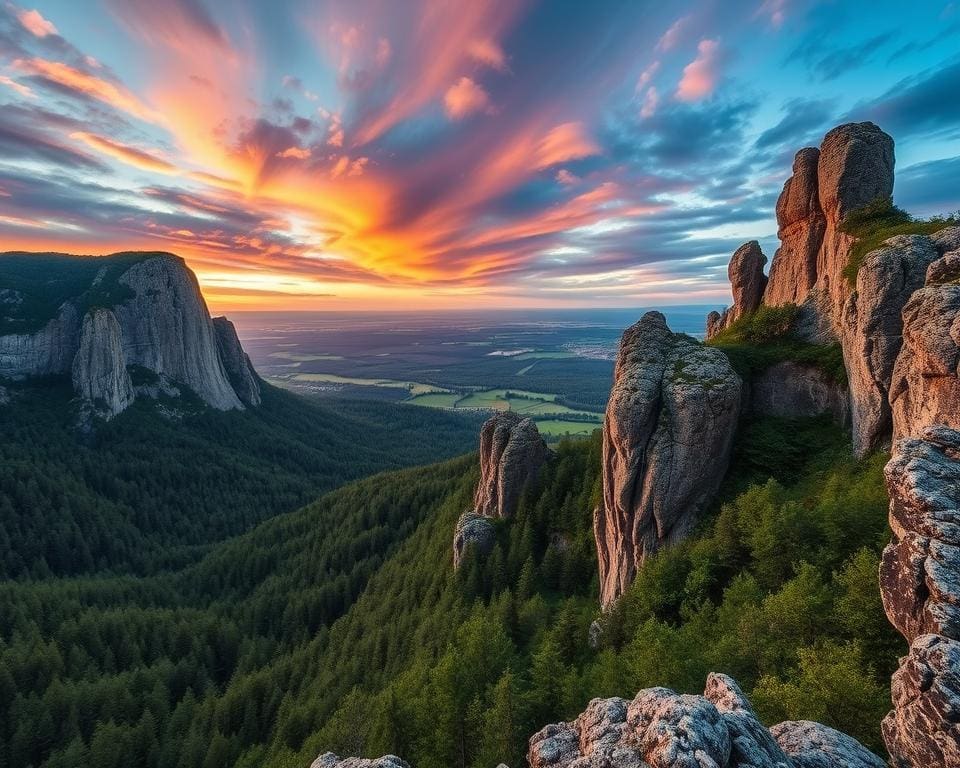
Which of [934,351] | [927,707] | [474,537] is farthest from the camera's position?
[474,537]

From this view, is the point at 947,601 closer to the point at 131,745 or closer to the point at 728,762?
the point at 728,762

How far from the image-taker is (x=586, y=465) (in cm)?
5625

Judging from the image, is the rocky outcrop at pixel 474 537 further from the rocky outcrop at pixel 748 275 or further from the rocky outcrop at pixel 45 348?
the rocky outcrop at pixel 45 348

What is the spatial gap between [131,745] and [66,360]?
191m

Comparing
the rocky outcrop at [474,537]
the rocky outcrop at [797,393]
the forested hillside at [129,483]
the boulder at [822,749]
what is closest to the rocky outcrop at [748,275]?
the rocky outcrop at [797,393]

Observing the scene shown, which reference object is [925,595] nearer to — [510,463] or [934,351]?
[934,351]


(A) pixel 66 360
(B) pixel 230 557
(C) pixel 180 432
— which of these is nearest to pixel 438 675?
(B) pixel 230 557

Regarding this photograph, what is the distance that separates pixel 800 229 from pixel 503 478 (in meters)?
41.2

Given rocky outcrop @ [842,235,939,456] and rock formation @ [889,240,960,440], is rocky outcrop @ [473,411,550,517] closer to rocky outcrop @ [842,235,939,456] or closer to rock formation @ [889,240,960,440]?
rocky outcrop @ [842,235,939,456]

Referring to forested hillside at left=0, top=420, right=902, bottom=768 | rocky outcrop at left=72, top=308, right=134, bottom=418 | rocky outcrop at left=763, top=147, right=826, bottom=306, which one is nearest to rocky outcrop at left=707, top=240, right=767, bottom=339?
rocky outcrop at left=763, top=147, right=826, bottom=306

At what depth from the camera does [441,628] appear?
160 feet

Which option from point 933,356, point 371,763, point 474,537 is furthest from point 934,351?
point 474,537

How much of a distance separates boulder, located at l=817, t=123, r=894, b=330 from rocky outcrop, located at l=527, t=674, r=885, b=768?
105 feet

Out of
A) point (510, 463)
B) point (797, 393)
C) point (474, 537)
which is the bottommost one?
point (474, 537)
